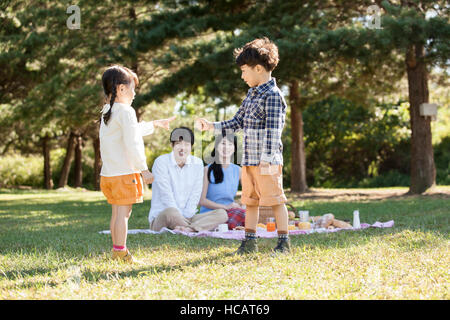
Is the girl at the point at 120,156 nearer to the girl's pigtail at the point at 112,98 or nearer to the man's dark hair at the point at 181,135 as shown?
the girl's pigtail at the point at 112,98

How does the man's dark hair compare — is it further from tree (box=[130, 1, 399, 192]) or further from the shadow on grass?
tree (box=[130, 1, 399, 192])

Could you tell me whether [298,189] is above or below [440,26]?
Result: below

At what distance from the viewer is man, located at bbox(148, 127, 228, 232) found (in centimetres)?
567

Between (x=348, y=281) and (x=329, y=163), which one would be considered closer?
(x=348, y=281)

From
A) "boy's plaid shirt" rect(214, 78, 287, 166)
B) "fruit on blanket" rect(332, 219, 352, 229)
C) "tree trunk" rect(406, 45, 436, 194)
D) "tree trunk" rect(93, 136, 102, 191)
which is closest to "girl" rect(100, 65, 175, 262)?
"boy's plaid shirt" rect(214, 78, 287, 166)

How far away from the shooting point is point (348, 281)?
2.86m

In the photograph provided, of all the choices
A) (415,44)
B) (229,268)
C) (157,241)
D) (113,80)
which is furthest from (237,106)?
(229,268)

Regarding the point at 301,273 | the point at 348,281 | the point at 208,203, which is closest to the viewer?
→ the point at 348,281

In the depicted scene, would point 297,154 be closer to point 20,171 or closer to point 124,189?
point 124,189

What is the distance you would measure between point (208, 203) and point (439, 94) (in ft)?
34.0

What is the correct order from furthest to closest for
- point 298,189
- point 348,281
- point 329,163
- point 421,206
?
point 329,163, point 298,189, point 421,206, point 348,281

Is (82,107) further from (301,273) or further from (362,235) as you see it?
(301,273)

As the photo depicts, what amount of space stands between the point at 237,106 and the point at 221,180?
6.86 metres
